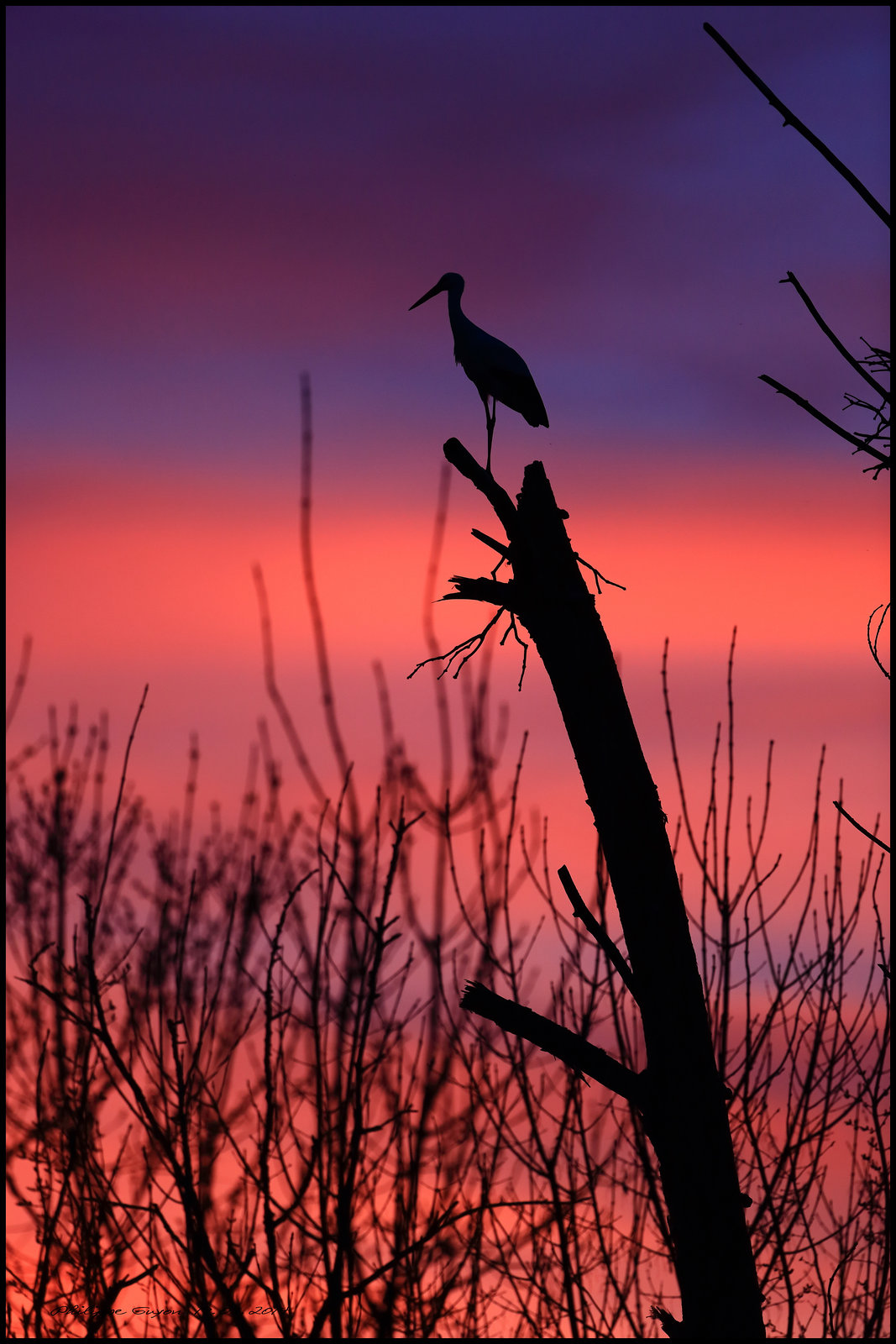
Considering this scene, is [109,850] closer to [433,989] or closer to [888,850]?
[433,989]

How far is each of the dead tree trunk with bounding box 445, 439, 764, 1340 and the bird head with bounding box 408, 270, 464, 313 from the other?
13.2ft

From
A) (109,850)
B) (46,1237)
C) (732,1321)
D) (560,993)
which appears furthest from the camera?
(560,993)

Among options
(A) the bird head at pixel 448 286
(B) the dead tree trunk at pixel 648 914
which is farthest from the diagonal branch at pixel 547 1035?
(A) the bird head at pixel 448 286

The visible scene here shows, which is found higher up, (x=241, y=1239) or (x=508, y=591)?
(x=508, y=591)

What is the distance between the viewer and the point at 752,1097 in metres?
7.18

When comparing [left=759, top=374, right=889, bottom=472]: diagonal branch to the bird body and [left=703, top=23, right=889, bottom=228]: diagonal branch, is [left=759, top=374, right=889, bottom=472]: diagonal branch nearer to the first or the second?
[left=703, top=23, right=889, bottom=228]: diagonal branch

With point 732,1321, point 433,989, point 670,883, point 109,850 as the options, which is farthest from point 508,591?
point 433,989

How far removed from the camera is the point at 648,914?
3.95 metres

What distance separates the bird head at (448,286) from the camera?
834cm

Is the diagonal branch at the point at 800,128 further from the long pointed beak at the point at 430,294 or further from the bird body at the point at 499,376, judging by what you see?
the long pointed beak at the point at 430,294

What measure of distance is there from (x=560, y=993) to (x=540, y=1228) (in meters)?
1.41

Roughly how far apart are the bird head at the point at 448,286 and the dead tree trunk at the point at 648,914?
4038 millimetres

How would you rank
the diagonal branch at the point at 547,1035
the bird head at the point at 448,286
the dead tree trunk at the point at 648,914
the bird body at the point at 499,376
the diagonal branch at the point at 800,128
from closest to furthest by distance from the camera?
1. the diagonal branch at the point at 800,128
2. the dead tree trunk at the point at 648,914
3. the diagonal branch at the point at 547,1035
4. the bird body at the point at 499,376
5. the bird head at the point at 448,286

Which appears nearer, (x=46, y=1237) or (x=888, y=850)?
(x=888, y=850)
